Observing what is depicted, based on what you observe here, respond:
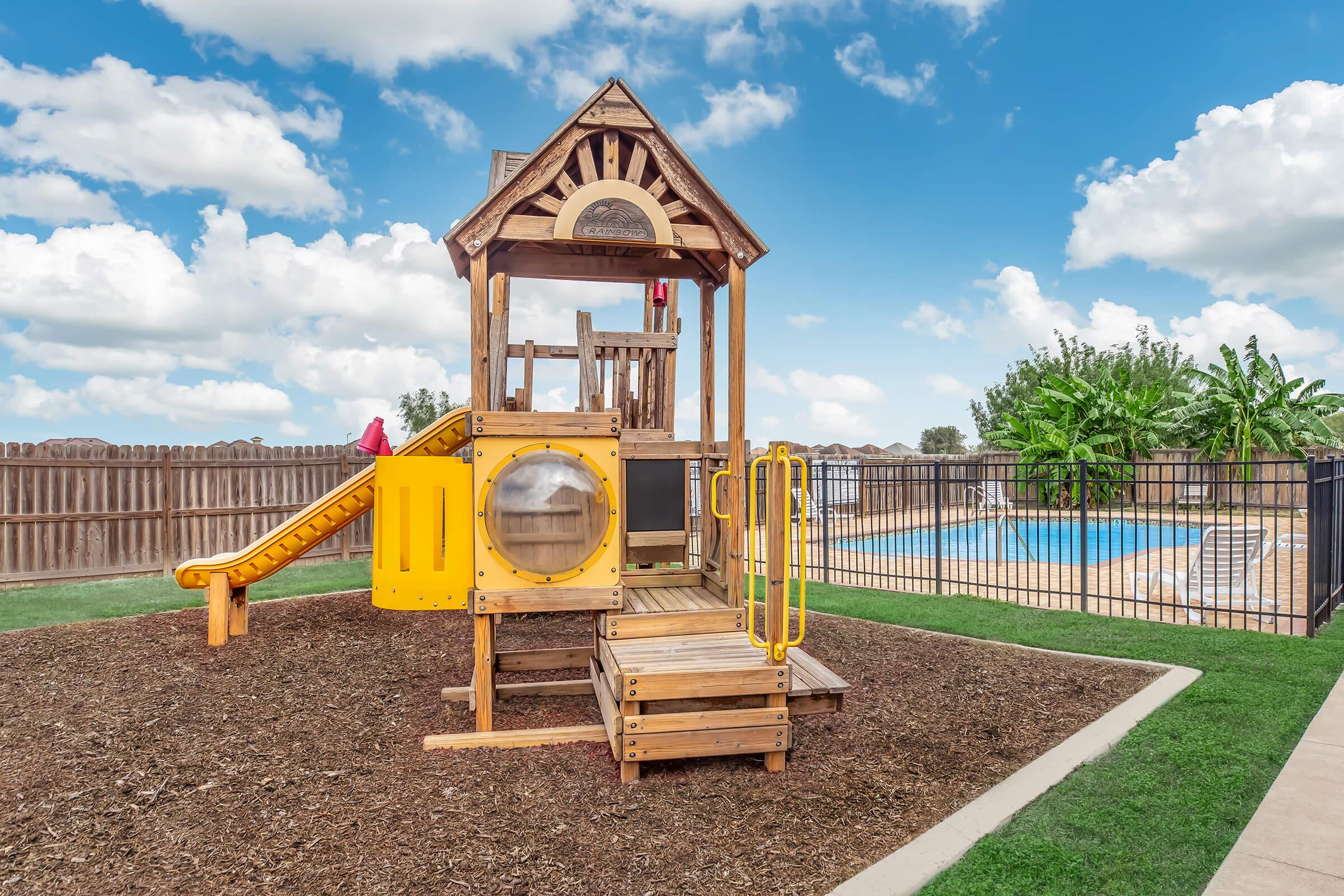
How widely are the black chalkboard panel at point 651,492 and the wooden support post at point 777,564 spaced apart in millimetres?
2370

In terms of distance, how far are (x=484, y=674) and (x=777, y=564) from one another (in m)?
2.10

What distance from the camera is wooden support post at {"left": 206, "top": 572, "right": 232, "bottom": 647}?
7227 millimetres

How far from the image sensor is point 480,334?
4766mm

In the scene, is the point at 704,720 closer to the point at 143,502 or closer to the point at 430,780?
the point at 430,780

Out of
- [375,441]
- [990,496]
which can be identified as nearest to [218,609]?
[375,441]

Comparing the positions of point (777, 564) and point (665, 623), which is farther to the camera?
point (665, 623)

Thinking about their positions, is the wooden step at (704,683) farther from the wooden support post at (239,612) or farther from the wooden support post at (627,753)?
the wooden support post at (239,612)

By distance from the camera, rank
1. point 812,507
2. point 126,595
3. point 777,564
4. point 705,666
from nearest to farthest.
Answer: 1. point 777,564
2. point 705,666
3. point 126,595
4. point 812,507

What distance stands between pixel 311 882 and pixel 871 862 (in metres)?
2.34

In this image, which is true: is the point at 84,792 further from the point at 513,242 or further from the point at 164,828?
the point at 513,242

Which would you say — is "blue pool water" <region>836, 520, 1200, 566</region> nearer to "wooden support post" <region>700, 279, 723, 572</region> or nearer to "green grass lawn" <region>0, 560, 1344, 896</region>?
"green grass lawn" <region>0, 560, 1344, 896</region>

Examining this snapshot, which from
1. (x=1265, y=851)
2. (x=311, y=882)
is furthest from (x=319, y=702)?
(x=1265, y=851)

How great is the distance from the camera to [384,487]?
636 cm

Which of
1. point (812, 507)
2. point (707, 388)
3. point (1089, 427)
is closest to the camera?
point (707, 388)
